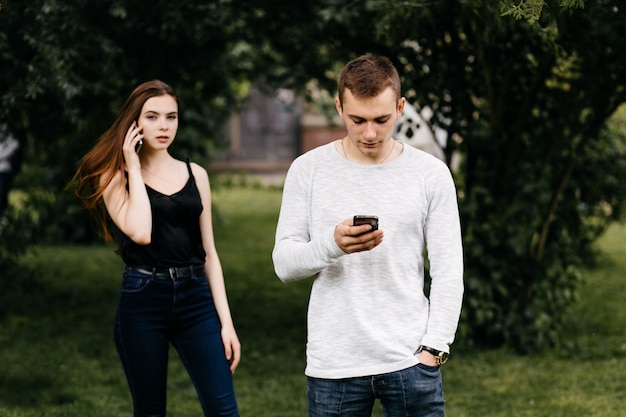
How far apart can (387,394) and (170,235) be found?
1320 mm

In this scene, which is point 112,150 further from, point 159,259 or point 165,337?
point 165,337

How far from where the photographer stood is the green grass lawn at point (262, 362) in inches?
246

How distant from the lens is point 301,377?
23.1 feet

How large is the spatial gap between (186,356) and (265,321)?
5027 mm

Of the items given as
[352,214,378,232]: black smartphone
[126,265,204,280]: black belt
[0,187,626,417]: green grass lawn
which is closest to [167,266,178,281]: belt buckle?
Result: [126,265,204,280]: black belt

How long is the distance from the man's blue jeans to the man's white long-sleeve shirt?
0.11ft

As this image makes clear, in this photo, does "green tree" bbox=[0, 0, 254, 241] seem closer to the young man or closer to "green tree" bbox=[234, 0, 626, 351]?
"green tree" bbox=[234, 0, 626, 351]

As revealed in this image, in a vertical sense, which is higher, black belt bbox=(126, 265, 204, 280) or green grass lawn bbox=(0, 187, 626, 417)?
black belt bbox=(126, 265, 204, 280)

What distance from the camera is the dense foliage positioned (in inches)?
242

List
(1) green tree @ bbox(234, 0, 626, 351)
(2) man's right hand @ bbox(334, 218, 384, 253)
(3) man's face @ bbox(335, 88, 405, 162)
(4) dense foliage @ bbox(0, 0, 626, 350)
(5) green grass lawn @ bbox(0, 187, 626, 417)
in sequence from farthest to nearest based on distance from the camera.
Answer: (1) green tree @ bbox(234, 0, 626, 351) < (5) green grass lawn @ bbox(0, 187, 626, 417) < (4) dense foliage @ bbox(0, 0, 626, 350) < (3) man's face @ bbox(335, 88, 405, 162) < (2) man's right hand @ bbox(334, 218, 384, 253)

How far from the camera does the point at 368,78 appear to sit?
3068 millimetres

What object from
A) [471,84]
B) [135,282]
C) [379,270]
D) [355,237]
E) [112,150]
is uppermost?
[471,84]

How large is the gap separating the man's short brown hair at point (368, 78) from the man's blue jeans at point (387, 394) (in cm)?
88

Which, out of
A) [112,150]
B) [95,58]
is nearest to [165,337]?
[112,150]
